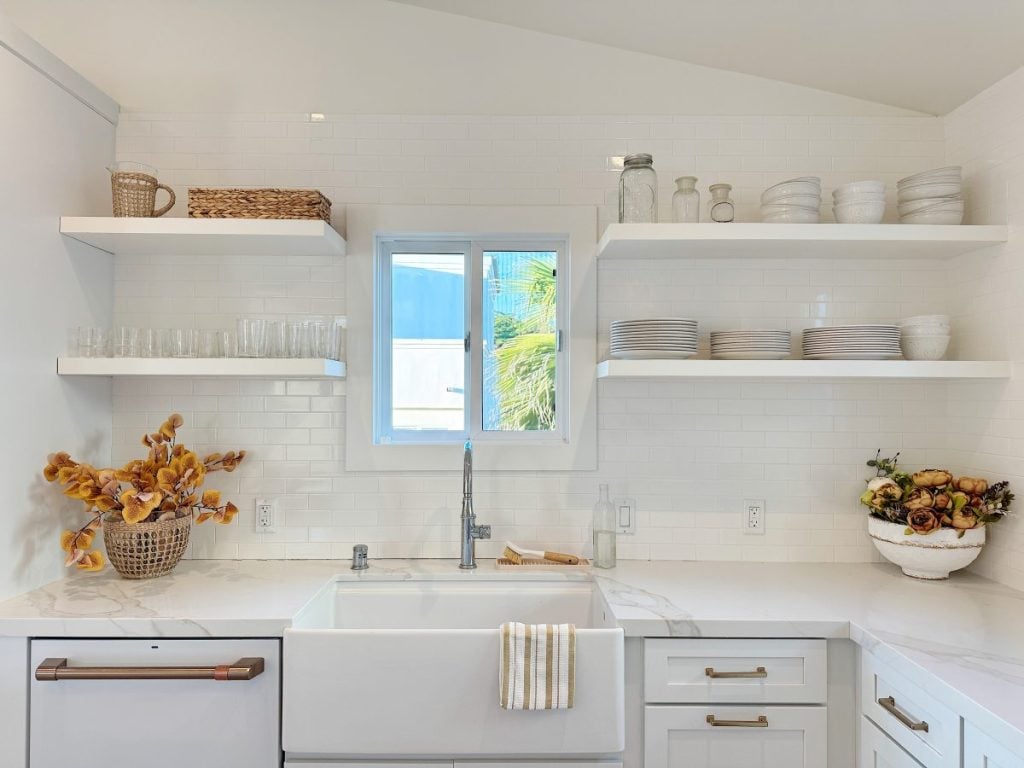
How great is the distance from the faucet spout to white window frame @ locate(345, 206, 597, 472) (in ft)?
0.45

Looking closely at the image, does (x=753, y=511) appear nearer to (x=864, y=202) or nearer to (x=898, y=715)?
(x=898, y=715)

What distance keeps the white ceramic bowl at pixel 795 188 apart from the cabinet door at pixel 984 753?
1454 millimetres

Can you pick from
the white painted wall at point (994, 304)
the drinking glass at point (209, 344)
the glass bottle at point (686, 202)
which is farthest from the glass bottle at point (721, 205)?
the drinking glass at point (209, 344)

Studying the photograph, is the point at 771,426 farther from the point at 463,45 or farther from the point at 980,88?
the point at 463,45

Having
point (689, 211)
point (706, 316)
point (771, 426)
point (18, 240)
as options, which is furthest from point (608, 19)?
point (18, 240)

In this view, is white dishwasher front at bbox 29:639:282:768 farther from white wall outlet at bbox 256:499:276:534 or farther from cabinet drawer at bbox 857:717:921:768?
cabinet drawer at bbox 857:717:921:768

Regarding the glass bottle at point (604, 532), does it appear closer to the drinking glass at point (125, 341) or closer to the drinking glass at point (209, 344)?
the drinking glass at point (209, 344)

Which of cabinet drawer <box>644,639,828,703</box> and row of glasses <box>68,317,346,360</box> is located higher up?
row of glasses <box>68,317,346,360</box>

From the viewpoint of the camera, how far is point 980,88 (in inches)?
85.5

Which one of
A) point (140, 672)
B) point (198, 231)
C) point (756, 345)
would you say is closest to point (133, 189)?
point (198, 231)

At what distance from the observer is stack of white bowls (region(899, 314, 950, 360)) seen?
7.13 feet

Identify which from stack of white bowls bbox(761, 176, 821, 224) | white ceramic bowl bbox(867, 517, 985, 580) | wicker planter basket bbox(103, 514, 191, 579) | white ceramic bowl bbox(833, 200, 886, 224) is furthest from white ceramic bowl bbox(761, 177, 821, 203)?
wicker planter basket bbox(103, 514, 191, 579)

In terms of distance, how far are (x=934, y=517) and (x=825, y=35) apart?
1386 millimetres

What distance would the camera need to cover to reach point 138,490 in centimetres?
204
